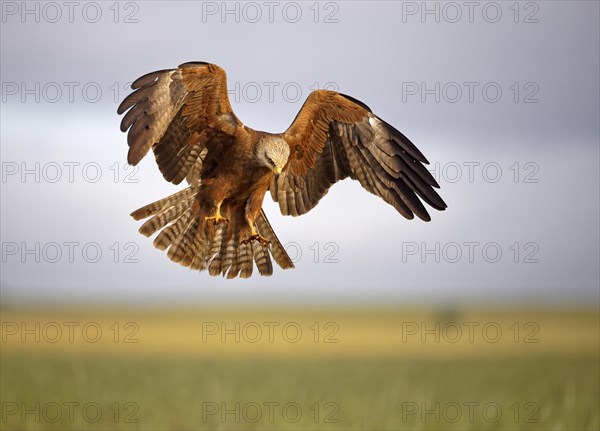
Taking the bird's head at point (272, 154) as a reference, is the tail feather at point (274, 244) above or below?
below

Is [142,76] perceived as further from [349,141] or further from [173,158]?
[349,141]

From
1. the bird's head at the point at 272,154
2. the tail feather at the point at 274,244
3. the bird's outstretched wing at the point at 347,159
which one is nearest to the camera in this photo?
the bird's head at the point at 272,154

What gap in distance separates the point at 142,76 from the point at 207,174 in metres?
1.21

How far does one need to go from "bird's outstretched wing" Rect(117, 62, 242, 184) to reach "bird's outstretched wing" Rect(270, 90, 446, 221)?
34.2 inches

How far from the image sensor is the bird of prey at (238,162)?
8.24 m

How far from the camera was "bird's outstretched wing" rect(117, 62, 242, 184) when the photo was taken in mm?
7965

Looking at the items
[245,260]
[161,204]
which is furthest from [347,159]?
[161,204]

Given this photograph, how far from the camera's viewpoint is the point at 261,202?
A: 8.77m

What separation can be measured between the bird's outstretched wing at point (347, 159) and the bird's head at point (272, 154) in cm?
61

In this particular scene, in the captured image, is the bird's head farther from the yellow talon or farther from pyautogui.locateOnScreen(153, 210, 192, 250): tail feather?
pyautogui.locateOnScreen(153, 210, 192, 250): tail feather

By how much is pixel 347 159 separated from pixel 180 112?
210 cm

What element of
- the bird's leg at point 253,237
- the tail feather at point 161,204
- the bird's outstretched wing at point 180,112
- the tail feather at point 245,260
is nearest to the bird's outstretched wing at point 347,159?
the tail feather at point 245,260

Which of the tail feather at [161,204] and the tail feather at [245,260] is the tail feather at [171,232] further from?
the tail feather at [245,260]

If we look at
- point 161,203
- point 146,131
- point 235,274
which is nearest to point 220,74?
point 146,131
